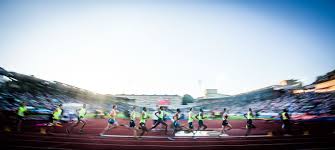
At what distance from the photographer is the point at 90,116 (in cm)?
2412

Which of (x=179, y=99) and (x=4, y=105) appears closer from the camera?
(x=4, y=105)

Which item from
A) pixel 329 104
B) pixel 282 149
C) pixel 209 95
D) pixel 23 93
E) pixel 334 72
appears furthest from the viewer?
pixel 209 95

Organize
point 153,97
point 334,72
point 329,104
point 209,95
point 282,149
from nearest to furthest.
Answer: point 282,149, point 329,104, point 334,72, point 153,97, point 209,95

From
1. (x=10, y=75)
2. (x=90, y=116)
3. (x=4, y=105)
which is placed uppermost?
(x=10, y=75)

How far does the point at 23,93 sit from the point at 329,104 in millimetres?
30620

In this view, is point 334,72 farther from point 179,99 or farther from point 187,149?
point 179,99

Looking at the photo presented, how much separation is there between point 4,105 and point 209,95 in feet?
148

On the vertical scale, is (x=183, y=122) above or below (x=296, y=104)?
below

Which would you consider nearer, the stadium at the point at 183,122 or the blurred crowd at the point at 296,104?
the stadium at the point at 183,122

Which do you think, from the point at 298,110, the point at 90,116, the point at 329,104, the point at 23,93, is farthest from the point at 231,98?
the point at 23,93

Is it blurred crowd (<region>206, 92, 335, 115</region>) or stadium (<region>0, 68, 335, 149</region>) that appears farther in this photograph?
blurred crowd (<region>206, 92, 335, 115</region>)

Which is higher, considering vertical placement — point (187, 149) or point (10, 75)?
point (10, 75)

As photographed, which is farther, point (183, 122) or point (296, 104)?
point (183, 122)

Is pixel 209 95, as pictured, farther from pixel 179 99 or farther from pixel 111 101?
pixel 111 101
